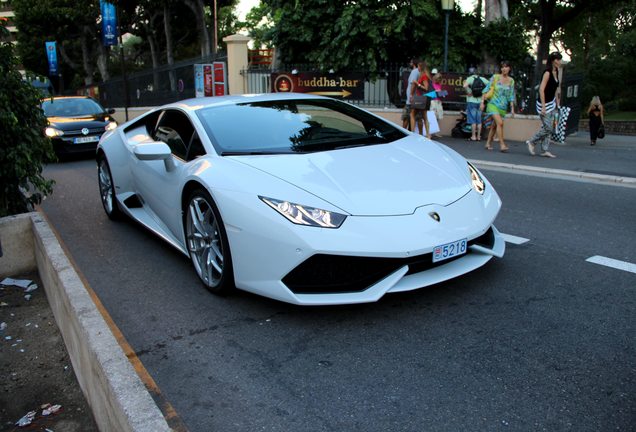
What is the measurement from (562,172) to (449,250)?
20.0 feet

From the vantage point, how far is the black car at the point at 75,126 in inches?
492

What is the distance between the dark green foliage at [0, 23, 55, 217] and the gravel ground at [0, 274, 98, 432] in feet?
3.81

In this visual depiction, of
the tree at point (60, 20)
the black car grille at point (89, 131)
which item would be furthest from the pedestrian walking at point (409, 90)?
the tree at point (60, 20)

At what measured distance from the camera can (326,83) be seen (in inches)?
687

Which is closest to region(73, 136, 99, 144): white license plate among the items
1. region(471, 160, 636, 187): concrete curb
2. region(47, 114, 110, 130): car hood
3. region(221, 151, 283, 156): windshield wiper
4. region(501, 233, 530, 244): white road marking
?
region(47, 114, 110, 130): car hood

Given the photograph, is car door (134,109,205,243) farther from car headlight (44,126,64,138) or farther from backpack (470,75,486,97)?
backpack (470,75,486,97)

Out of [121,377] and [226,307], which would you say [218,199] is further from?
[121,377]

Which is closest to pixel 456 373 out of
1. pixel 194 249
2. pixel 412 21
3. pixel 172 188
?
pixel 194 249

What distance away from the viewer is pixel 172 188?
4.73m

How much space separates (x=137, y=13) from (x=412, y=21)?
1247 inches

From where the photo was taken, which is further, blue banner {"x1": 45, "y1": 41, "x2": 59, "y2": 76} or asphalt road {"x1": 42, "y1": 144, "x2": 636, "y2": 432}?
blue banner {"x1": 45, "y1": 41, "x2": 59, "y2": 76}

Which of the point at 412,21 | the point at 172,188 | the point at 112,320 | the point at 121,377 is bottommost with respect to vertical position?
the point at 112,320

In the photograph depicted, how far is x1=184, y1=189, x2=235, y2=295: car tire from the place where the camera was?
397 cm

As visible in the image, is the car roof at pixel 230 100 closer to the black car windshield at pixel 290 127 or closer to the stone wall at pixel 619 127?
the black car windshield at pixel 290 127
